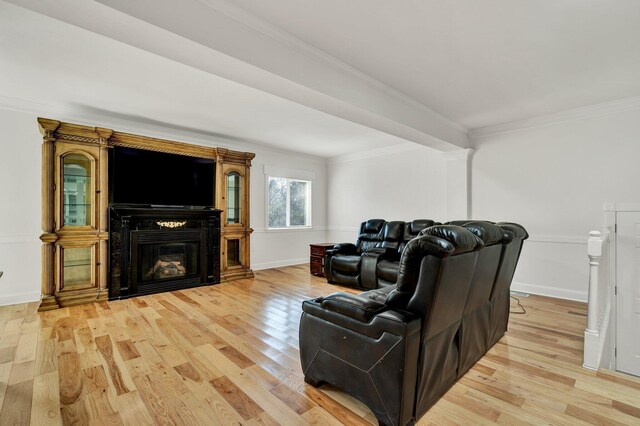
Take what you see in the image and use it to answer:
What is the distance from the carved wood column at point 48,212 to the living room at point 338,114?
27 cm

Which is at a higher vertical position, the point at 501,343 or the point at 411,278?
the point at 411,278

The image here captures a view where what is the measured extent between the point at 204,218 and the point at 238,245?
0.87m

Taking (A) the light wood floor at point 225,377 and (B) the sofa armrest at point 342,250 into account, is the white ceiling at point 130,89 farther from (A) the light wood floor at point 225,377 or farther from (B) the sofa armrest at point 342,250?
(A) the light wood floor at point 225,377

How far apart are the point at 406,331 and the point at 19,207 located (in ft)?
16.4

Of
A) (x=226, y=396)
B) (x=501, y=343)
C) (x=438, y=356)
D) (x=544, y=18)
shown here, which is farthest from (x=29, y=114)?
(x=501, y=343)

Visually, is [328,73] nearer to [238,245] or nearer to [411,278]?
[411,278]

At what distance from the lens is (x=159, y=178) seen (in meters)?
4.61

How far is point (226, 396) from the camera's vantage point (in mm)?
1919

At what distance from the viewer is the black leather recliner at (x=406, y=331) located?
151cm

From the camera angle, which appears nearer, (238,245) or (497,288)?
(497,288)

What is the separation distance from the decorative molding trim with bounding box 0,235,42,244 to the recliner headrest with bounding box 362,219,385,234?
489 centimetres

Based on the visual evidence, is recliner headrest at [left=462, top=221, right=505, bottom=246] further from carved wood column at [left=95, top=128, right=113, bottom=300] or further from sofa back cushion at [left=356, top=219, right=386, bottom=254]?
carved wood column at [left=95, top=128, right=113, bottom=300]

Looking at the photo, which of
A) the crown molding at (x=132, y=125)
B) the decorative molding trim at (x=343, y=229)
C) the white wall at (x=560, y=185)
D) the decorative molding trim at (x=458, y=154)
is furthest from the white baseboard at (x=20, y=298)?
the white wall at (x=560, y=185)

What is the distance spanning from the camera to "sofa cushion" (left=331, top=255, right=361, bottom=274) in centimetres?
465
